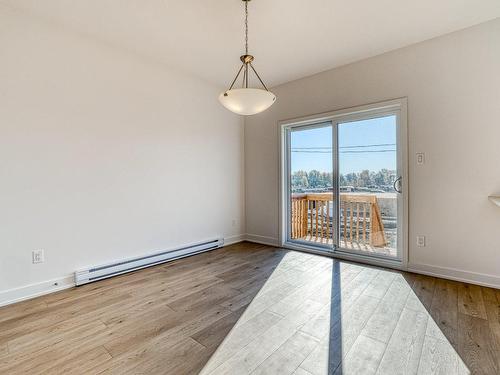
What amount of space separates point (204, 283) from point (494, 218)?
10.0ft

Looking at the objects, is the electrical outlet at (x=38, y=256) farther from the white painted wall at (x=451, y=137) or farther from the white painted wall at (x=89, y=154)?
the white painted wall at (x=451, y=137)

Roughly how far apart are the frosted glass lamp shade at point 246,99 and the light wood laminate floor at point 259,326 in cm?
174

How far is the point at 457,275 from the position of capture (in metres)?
2.74

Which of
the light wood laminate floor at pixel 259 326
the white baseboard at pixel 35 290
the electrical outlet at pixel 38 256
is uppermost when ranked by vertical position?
the electrical outlet at pixel 38 256

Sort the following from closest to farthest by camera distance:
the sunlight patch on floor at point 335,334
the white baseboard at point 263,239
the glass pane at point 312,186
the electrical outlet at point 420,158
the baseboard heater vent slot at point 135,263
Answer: the sunlight patch on floor at point 335,334, the baseboard heater vent slot at point 135,263, the electrical outlet at point 420,158, the glass pane at point 312,186, the white baseboard at point 263,239

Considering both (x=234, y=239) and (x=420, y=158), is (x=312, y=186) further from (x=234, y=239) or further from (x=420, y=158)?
(x=234, y=239)

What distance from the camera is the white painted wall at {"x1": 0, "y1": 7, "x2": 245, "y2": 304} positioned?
2.36 metres

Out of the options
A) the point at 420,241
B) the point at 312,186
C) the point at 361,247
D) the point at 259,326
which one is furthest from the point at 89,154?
the point at 420,241

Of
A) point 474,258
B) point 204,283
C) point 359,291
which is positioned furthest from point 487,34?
point 204,283

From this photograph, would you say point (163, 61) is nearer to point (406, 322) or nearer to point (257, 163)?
point (257, 163)

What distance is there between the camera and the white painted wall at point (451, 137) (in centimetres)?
257

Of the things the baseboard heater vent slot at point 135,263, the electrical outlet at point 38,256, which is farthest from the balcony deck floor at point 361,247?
the electrical outlet at point 38,256

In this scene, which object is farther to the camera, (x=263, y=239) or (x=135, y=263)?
(x=263, y=239)

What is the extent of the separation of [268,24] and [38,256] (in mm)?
3251
